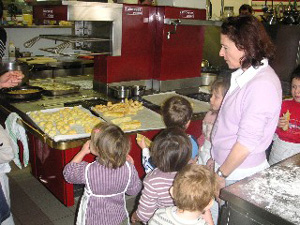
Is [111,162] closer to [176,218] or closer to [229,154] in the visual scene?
[176,218]

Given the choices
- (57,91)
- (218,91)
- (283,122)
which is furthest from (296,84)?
(57,91)

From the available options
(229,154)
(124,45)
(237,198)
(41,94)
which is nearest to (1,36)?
(41,94)

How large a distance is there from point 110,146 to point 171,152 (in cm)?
31

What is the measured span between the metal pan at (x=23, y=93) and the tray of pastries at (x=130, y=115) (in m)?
0.60

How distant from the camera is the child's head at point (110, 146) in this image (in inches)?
66.3

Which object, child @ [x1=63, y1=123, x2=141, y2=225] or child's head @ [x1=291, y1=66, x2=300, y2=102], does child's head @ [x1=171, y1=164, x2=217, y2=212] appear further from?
child's head @ [x1=291, y1=66, x2=300, y2=102]

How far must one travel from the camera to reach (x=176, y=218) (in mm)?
1380

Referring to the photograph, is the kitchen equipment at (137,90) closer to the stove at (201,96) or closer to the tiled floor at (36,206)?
the stove at (201,96)

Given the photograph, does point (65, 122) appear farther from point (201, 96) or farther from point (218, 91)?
point (201, 96)

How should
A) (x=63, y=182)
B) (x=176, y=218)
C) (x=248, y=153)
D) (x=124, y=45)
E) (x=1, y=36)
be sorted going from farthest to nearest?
(x=1, y=36), (x=124, y=45), (x=63, y=182), (x=248, y=153), (x=176, y=218)

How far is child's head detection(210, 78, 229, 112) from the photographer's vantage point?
83.6 inches

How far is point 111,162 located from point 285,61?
108 inches

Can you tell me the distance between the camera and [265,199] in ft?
4.13

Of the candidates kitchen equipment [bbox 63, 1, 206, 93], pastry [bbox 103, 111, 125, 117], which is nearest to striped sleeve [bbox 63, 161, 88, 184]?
pastry [bbox 103, 111, 125, 117]
